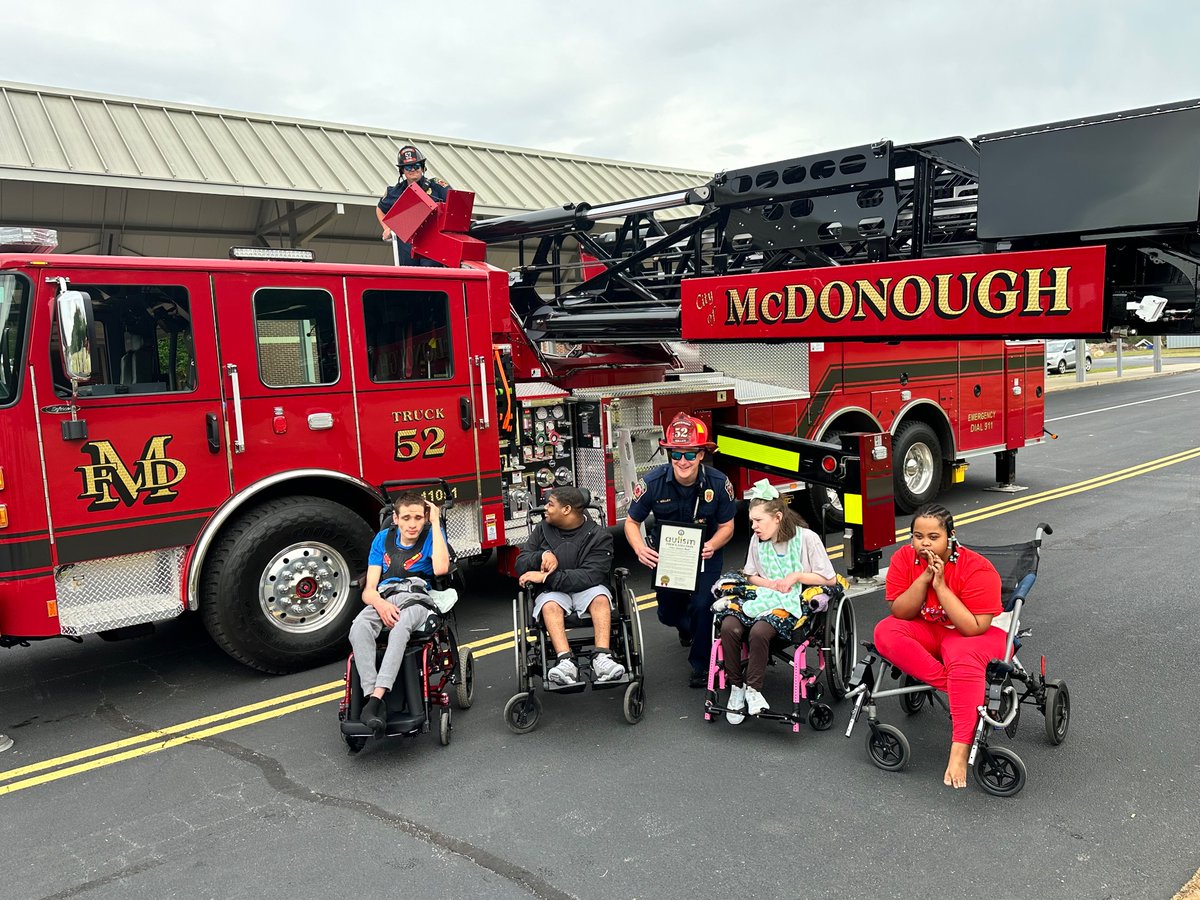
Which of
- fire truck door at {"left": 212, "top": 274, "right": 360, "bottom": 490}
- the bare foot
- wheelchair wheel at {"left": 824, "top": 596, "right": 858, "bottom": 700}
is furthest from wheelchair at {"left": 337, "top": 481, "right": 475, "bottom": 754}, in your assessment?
the bare foot

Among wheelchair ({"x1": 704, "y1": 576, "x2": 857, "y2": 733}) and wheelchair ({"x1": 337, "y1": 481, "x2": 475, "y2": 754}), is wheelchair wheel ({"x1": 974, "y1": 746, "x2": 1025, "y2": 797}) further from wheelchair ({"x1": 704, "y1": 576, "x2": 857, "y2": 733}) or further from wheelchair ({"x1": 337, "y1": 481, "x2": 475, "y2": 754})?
wheelchair ({"x1": 337, "y1": 481, "x2": 475, "y2": 754})

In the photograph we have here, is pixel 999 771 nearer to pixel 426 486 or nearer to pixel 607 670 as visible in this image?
pixel 607 670

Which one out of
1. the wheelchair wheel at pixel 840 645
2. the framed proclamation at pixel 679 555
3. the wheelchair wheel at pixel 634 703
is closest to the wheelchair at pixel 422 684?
the wheelchair wheel at pixel 634 703

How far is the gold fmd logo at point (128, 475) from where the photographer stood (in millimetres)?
5137

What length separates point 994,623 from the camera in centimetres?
437

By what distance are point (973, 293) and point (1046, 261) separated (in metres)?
0.42

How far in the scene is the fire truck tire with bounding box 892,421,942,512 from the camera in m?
10.3

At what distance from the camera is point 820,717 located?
189 inches

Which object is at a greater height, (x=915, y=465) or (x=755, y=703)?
(x=915, y=465)

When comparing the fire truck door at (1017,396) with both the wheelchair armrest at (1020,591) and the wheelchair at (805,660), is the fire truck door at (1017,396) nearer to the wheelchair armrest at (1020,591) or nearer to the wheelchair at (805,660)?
the wheelchair at (805,660)

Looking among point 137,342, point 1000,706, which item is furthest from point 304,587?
point 1000,706

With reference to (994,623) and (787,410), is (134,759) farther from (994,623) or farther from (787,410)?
(787,410)

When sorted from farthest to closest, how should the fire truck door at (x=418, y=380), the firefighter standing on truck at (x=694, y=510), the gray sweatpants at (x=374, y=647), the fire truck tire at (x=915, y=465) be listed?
the fire truck tire at (x=915, y=465), the fire truck door at (x=418, y=380), the firefighter standing on truck at (x=694, y=510), the gray sweatpants at (x=374, y=647)

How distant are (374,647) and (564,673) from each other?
0.99 metres
